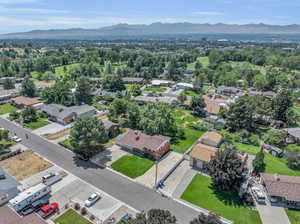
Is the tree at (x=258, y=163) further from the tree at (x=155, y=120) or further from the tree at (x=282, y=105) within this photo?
the tree at (x=282, y=105)

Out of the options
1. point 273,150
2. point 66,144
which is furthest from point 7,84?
point 273,150

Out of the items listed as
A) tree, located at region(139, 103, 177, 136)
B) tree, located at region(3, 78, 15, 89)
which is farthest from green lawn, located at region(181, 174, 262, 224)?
tree, located at region(3, 78, 15, 89)

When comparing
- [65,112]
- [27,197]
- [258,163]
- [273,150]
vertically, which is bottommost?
[273,150]

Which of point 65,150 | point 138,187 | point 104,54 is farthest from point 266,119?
point 104,54

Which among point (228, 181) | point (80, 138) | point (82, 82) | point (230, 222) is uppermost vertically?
point (82, 82)

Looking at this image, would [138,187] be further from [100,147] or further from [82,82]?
[82,82]

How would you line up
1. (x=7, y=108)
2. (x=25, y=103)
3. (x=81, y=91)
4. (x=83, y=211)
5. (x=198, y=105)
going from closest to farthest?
1. (x=83, y=211)
2. (x=198, y=105)
3. (x=7, y=108)
4. (x=25, y=103)
5. (x=81, y=91)

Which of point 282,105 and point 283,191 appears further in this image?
point 282,105

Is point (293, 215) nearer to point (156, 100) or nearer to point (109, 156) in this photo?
point (109, 156)

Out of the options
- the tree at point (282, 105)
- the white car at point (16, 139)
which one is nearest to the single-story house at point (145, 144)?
the white car at point (16, 139)
